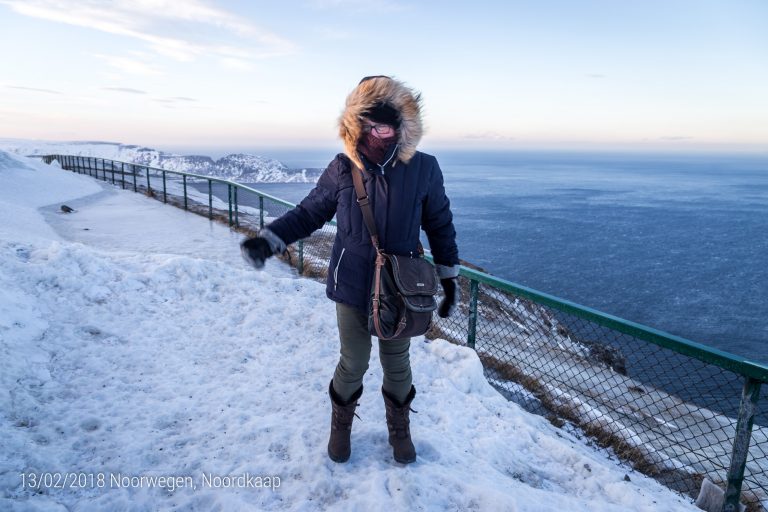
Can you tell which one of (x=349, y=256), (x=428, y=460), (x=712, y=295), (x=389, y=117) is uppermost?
(x=389, y=117)

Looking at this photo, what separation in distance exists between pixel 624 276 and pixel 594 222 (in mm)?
26990

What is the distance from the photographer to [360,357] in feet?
8.77

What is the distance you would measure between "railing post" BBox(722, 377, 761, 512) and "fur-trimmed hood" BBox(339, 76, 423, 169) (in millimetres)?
2710

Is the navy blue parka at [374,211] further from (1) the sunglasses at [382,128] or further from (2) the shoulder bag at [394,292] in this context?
(1) the sunglasses at [382,128]

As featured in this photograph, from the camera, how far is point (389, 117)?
238cm

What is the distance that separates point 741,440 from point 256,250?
3408 millimetres

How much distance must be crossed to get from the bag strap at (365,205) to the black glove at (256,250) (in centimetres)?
60

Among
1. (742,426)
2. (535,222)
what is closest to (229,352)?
(742,426)

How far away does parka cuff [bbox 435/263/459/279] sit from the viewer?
2746 mm

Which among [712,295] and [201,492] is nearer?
[201,492]

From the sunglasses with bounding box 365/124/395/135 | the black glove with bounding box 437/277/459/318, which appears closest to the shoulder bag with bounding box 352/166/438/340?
the sunglasses with bounding box 365/124/395/135

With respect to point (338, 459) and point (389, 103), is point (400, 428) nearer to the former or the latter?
point (338, 459)

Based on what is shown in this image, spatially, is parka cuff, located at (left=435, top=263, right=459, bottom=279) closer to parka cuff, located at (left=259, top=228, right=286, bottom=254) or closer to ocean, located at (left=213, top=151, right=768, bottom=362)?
parka cuff, located at (left=259, top=228, right=286, bottom=254)

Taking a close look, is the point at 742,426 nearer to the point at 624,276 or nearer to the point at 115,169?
the point at 115,169
